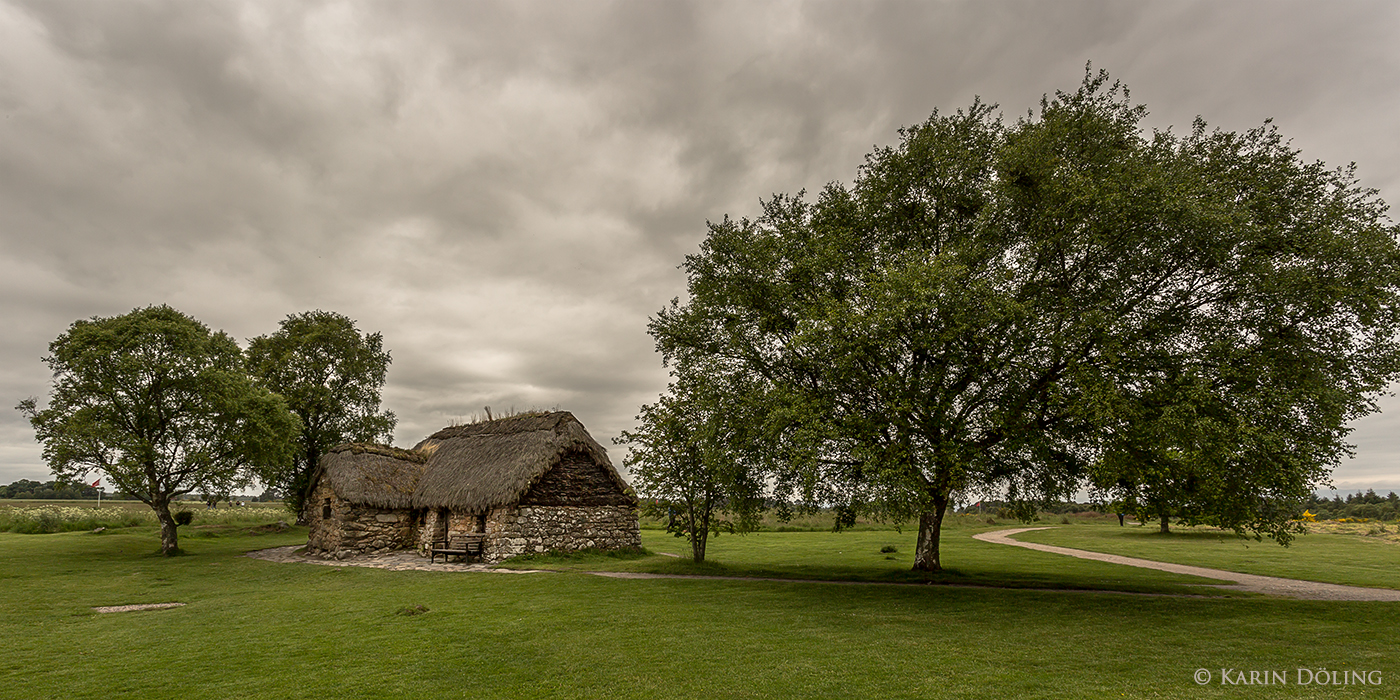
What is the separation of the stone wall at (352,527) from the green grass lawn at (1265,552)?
110ft

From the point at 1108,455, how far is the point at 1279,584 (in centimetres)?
1079

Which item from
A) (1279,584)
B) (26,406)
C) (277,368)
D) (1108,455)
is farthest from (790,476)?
(277,368)

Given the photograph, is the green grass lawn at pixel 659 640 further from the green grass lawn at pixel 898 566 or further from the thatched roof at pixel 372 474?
the thatched roof at pixel 372 474

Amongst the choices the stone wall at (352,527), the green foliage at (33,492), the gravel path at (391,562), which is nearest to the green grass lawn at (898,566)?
the gravel path at (391,562)

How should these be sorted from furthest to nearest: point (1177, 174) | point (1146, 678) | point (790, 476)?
point (790, 476) → point (1177, 174) → point (1146, 678)

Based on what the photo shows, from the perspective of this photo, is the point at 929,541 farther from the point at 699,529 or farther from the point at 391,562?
the point at 391,562

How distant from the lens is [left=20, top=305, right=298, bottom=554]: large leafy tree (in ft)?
86.3

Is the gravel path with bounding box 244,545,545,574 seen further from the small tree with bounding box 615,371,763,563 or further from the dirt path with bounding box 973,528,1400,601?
the dirt path with bounding box 973,528,1400,601

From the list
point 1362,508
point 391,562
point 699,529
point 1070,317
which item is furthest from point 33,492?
point 1362,508

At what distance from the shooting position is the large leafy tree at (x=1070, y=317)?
12789 millimetres

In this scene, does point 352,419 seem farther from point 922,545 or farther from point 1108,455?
point 1108,455

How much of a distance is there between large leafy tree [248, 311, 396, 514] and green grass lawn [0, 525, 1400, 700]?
22893 mm

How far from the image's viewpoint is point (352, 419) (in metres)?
42.6

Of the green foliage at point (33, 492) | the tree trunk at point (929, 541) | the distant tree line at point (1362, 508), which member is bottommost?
the green foliage at point (33, 492)
